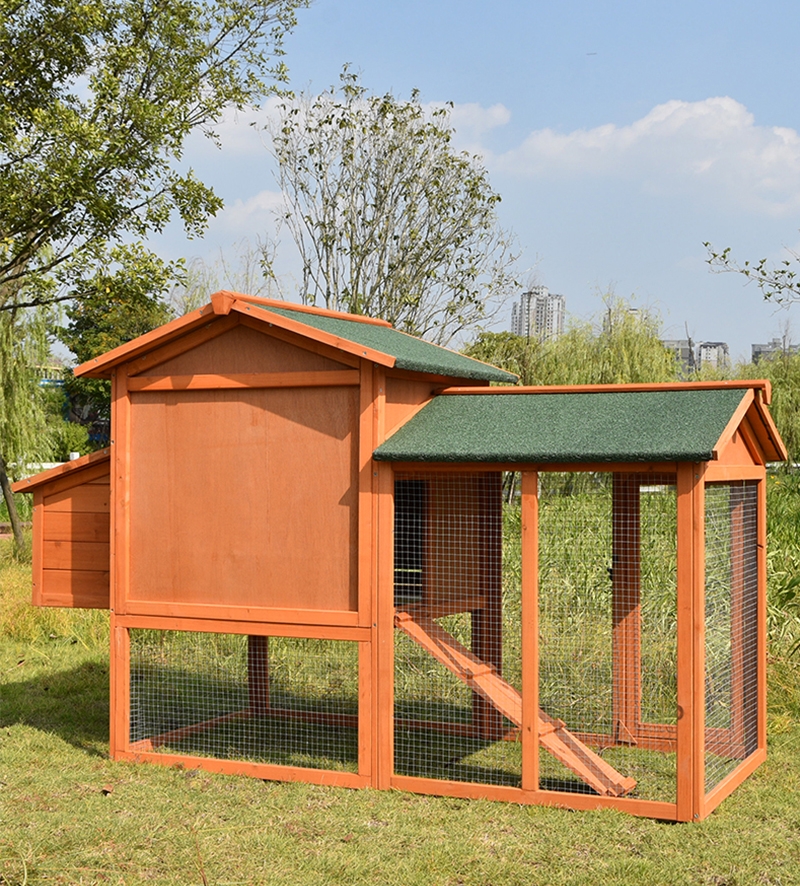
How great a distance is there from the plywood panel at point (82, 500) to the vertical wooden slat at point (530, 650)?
9.66ft

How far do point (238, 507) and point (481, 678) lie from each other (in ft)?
5.77

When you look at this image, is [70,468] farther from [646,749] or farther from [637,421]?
[646,749]

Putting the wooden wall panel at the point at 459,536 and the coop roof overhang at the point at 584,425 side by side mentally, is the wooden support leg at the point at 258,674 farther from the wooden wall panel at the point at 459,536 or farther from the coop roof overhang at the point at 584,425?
the coop roof overhang at the point at 584,425

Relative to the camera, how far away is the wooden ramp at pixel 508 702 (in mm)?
5598

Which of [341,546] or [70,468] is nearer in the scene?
[341,546]

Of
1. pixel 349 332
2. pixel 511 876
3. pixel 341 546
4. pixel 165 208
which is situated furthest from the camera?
pixel 165 208

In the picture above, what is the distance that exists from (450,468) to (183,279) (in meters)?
8.09

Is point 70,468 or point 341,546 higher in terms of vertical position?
point 70,468

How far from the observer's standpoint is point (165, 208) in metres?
12.7

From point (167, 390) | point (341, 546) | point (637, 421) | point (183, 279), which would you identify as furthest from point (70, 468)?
point (183, 279)

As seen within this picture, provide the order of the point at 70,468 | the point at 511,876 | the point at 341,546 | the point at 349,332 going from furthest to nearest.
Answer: the point at 70,468, the point at 349,332, the point at 341,546, the point at 511,876

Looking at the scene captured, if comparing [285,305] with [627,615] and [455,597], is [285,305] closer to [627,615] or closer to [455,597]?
[455,597]

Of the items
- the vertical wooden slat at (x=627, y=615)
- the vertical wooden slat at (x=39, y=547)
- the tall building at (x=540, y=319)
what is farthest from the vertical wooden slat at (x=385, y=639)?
the tall building at (x=540, y=319)

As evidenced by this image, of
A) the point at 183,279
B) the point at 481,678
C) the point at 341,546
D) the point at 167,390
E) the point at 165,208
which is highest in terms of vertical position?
the point at 165,208
